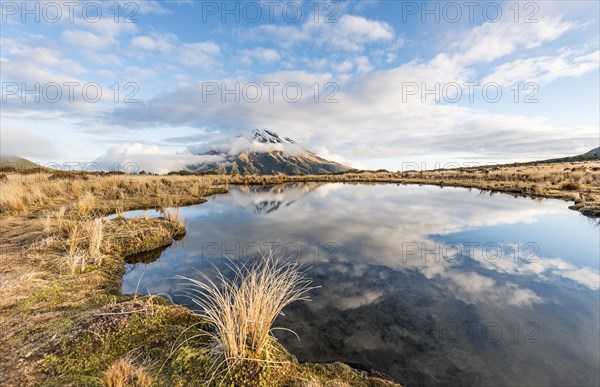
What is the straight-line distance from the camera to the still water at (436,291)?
15.0 feet

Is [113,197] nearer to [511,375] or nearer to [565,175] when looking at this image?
[511,375]

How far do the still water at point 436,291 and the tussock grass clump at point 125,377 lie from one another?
243cm

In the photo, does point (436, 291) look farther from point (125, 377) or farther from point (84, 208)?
point (84, 208)

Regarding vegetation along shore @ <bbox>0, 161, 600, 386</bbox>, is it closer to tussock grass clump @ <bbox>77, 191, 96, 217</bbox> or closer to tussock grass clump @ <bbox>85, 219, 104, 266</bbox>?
tussock grass clump @ <bbox>85, 219, 104, 266</bbox>

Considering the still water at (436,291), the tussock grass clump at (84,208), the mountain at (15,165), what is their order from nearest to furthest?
1. the still water at (436,291)
2. the tussock grass clump at (84,208)
3. the mountain at (15,165)

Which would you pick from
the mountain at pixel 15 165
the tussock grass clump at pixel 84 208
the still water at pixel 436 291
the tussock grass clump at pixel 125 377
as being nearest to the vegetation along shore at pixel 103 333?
the tussock grass clump at pixel 125 377

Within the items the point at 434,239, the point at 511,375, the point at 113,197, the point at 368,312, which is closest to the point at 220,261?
the point at 368,312

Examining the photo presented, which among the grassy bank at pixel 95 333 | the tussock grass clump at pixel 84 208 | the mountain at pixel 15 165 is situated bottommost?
the grassy bank at pixel 95 333

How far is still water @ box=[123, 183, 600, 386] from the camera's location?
458cm

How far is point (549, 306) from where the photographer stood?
6301mm

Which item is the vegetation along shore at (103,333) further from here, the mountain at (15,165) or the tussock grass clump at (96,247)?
the mountain at (15,165)

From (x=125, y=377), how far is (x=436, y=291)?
6.66 metres

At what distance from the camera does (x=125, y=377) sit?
3.12 metres

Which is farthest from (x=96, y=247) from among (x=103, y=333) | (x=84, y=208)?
(x=84, y=208)
